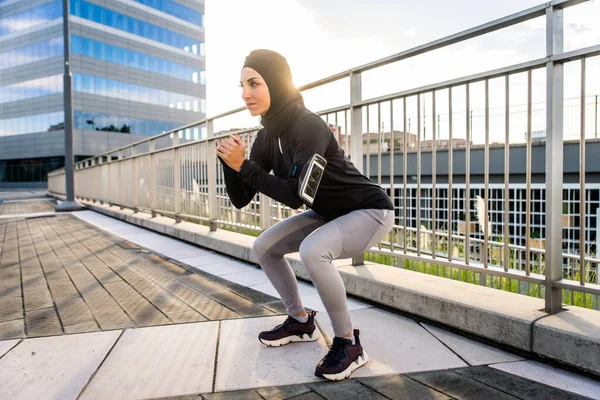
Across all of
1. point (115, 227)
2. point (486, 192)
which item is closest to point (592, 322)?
point (486, 192)

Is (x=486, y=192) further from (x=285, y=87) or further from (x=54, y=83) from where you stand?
(x=54, y=83)

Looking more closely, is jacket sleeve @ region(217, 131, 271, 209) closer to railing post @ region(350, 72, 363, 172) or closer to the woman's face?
the woman's face

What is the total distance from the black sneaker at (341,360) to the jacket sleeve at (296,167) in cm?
70

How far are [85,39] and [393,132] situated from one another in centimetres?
4557

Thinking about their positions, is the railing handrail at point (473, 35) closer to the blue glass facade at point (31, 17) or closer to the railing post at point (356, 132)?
the railing post at point (356, 132)

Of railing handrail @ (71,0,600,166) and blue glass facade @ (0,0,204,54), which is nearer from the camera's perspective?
railing handrail @ (71,0,600,166)

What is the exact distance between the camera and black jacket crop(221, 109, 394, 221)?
2162 millimetres

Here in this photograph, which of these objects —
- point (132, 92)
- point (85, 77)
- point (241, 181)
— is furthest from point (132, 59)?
point (241, 181)

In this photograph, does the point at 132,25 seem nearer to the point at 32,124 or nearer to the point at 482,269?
the point at 32,124

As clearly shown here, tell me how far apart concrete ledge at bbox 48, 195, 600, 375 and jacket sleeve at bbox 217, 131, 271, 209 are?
116 centimetres

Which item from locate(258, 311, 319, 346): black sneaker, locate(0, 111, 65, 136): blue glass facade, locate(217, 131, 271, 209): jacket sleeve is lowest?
locate(258, 311, 319, 346): black sneaker

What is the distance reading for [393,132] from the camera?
3.33 meters

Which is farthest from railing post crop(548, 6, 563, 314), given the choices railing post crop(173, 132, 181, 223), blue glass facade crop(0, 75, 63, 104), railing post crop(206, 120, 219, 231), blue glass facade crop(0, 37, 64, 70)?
blue glass facade crop(0, 37, 64, 70)

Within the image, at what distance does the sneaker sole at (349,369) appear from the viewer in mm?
2035
